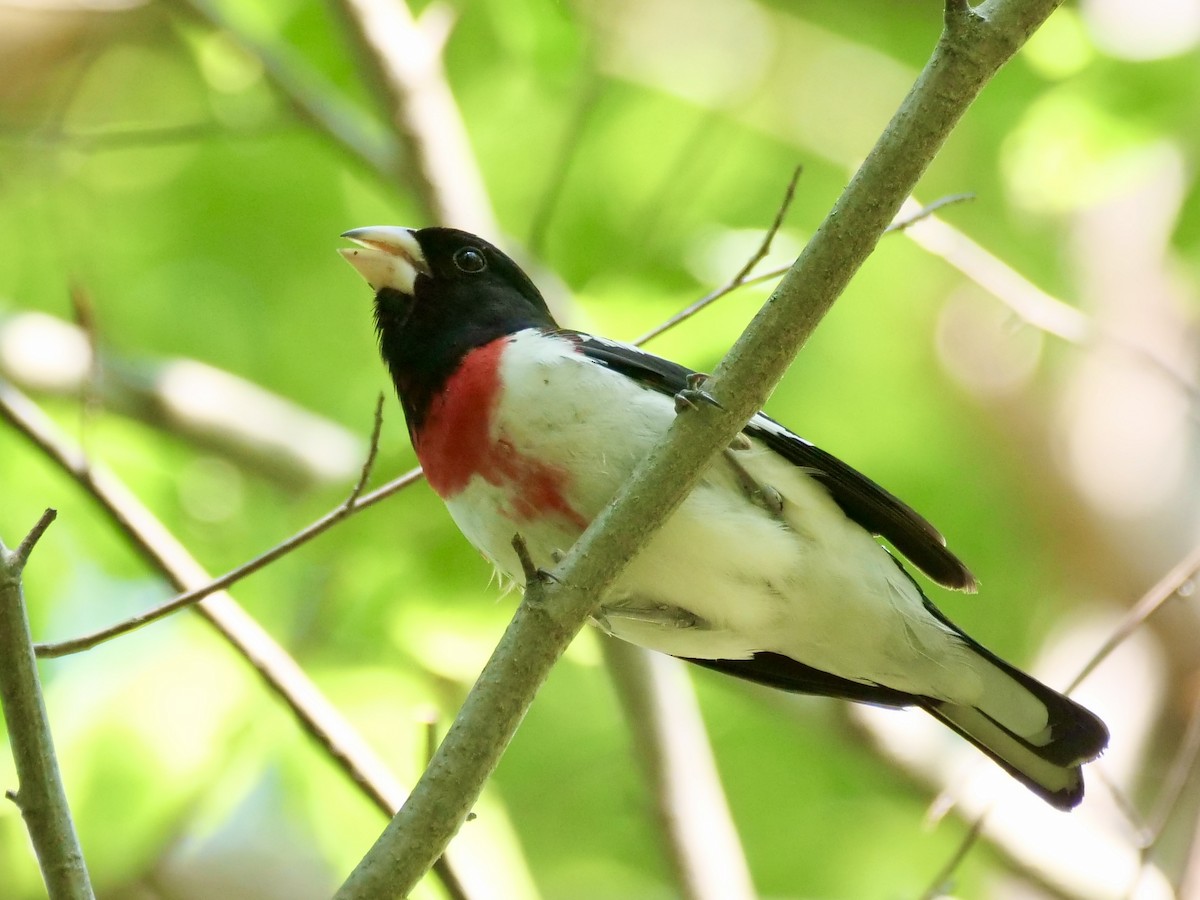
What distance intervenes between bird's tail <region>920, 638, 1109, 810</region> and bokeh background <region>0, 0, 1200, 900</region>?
0.20m

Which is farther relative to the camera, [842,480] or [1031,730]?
[1031,730]

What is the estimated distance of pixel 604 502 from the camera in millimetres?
3014

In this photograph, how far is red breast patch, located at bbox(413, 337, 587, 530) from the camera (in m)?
3.04

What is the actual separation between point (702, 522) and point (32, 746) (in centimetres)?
147

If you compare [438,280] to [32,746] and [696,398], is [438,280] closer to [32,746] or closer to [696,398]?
[696,398]

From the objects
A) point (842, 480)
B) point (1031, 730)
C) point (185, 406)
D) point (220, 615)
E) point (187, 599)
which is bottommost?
point (185, 406)

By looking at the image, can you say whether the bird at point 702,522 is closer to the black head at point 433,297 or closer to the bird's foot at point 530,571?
the black head at point 433,297

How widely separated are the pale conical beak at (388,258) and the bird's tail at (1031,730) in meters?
1.71

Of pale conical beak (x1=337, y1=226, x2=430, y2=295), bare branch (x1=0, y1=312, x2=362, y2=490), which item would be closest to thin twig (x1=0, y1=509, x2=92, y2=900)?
pale conical beak (x1=337, y1=226, x2=430, y2=295)

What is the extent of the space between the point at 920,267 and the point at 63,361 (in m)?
3.62

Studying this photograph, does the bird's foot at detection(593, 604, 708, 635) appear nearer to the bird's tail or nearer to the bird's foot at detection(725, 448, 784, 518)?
the bird's foot at detection(725, 448, 784, 518)

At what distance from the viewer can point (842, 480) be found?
10.5 feet

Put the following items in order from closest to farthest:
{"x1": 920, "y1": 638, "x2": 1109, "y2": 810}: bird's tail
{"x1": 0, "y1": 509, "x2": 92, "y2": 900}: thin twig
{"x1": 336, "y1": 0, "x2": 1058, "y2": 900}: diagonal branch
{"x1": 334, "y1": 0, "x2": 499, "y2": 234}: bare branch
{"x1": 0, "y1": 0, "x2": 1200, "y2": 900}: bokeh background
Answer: {"x1": 0, "y1": 509, "x2": 92, "y2": 900}: thin twig
{"x1": 336, "y1": 0, "x2": 1058, "y2": 900}: diagonal branch
{"x1": 920, "y1": 638, "x2": 1109, "y2": 810}: bird's tail
{"x1": 0, "y1": 0, "x2": 1200, "y2": 900}: bokeh background
{"x1": 334, "y1": 0, "x2": 499, "y2": 234}: bare branch

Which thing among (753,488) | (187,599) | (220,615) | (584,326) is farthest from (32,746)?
(584,326)
